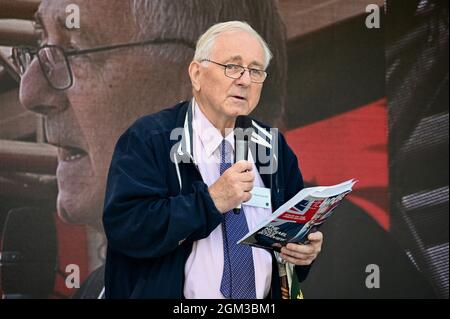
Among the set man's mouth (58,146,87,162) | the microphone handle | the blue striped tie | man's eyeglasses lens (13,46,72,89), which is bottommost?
the blue striped tie

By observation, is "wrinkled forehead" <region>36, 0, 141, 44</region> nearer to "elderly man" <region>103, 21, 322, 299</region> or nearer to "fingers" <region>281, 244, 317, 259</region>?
"elderly man" <region>103, 21, 322, 299</region>

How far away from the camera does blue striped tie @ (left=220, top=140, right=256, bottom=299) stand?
2.40 m

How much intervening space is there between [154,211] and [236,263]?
0.32m

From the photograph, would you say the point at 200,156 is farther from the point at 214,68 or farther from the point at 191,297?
the point at 191,297

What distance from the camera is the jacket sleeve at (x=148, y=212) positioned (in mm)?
2256

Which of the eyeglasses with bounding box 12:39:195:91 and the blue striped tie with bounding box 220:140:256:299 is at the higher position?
the eyeglasses with bounding box 12:39:195:91

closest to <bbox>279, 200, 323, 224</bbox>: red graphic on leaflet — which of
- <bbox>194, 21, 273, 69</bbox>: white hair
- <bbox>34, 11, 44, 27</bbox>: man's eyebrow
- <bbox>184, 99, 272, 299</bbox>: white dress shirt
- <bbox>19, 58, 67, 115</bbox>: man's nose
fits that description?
<bbox>184, 99, 272, 299</bbox>: white dress shirt

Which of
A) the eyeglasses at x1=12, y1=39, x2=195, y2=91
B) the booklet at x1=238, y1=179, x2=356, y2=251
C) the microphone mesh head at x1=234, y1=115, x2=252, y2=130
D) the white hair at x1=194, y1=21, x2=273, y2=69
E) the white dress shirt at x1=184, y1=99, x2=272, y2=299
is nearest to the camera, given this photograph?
the booklet at x1=238, y1=179, x2=356, y2=251

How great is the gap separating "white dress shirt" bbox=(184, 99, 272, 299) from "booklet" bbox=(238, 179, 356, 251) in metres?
0.12

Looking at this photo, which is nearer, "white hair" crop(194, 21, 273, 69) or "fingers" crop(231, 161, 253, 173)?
"fingers" crop(231, 161, 253, 173)

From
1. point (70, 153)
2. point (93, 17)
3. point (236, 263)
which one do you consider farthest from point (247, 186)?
point (93, 17)

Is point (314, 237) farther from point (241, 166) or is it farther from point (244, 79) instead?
point (244, 79)

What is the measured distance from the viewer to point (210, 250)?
7.87 feet
